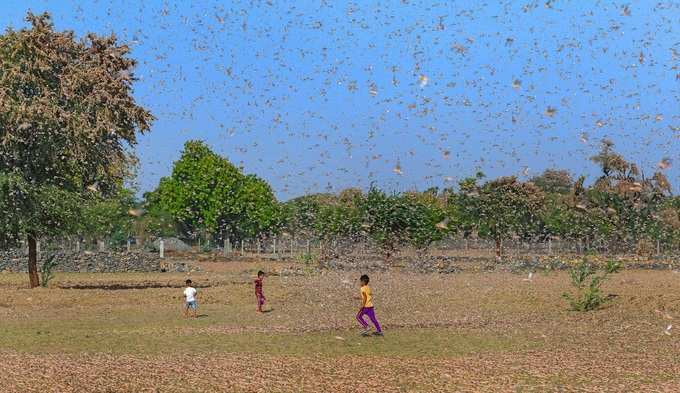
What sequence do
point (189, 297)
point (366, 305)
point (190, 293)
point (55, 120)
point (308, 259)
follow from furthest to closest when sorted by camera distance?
point (308, 259) < point (55, 120) < point (189, 297) < point (190, 293) < point (366, 305)

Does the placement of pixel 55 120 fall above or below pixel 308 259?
above

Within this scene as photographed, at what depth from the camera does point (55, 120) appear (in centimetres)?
3191

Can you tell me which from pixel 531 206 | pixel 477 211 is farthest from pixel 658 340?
pixel 531 206

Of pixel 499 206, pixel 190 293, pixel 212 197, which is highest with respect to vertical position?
pixel 212 197

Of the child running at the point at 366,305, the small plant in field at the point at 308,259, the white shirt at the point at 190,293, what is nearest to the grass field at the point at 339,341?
the child running at the point at 366,305

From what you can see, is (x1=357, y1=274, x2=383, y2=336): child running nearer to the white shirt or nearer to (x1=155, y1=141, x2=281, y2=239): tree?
the white shirt

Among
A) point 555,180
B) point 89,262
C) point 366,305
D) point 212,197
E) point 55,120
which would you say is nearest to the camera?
point 366,305

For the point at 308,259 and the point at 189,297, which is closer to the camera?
the point at 189,297

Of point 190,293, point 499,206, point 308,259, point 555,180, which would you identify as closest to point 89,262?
point 308,259

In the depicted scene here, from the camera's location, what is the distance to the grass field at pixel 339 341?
13906 mm

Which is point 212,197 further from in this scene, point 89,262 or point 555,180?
point 555,180

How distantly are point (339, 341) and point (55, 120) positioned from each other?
18076 mm

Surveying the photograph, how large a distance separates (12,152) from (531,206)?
166 ft

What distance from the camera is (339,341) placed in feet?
63.0
